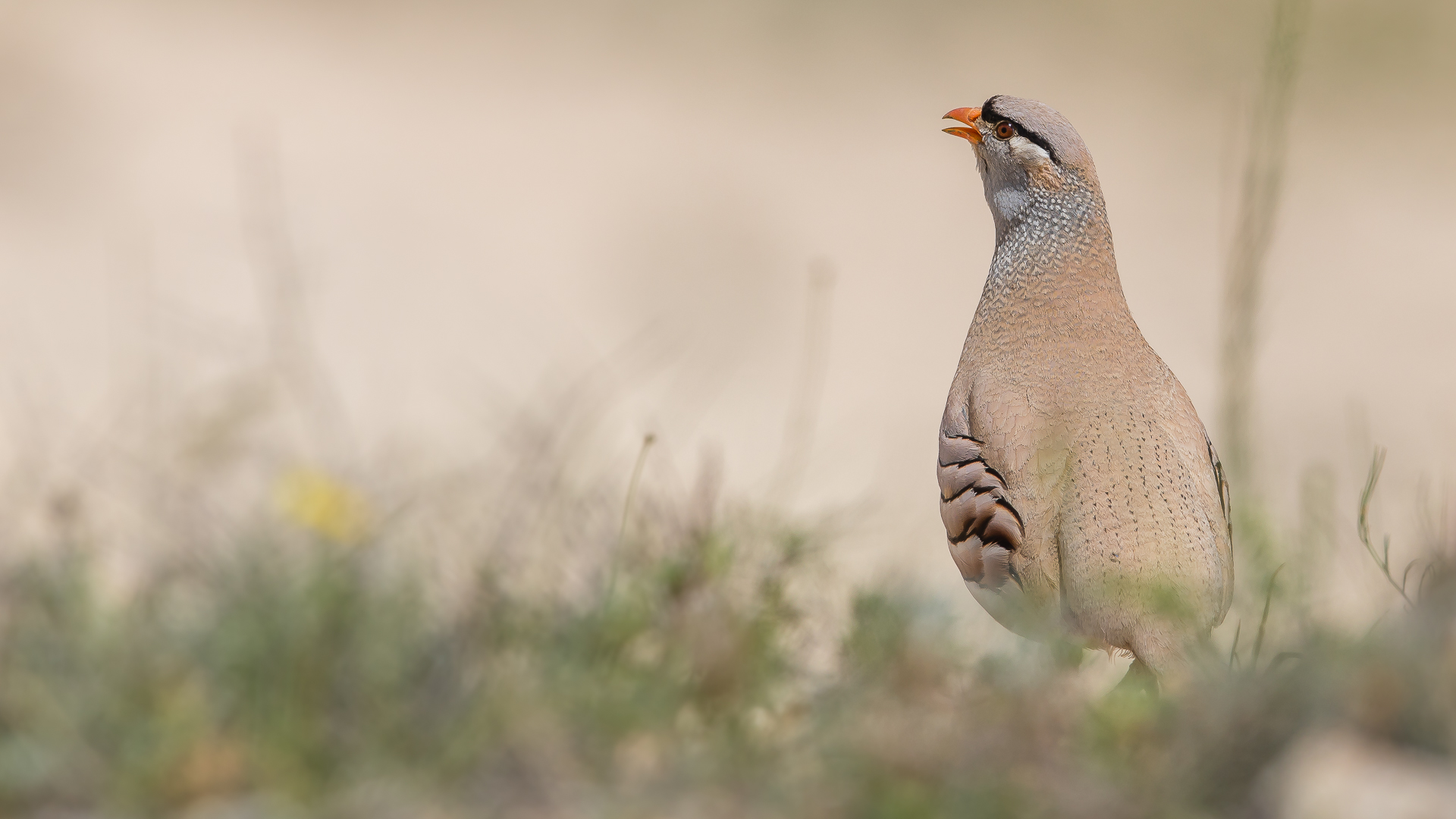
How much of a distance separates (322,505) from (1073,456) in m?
1.65

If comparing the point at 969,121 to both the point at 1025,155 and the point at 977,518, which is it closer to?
the point at 1025,155

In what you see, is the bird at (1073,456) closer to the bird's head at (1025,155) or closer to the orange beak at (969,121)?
the bird's head at (1025,155)

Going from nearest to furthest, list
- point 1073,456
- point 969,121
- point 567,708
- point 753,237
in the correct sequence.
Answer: point 567,708 < point 1073,456 < point 969,121 < point 753,237

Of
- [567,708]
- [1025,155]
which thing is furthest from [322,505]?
[1025,155]

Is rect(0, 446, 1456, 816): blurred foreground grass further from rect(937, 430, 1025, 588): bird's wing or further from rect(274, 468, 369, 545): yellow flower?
rect(937, 430, 1025, 588): bird's wing

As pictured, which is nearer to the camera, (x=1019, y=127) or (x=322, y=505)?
(x=322, y=505)

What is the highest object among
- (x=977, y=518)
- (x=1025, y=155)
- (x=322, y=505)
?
(x=1025, y=155)

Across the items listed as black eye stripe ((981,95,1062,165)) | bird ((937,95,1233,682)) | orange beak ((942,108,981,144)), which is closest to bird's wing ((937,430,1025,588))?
bird ((937,95,1233,682))

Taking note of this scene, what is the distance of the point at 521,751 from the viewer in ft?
6.44

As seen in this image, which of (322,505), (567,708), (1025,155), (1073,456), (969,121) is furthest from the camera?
(969,121)

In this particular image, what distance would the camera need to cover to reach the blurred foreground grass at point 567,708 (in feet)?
6.14

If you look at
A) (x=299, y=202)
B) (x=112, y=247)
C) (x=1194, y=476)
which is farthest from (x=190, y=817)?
(x=299, y=202)

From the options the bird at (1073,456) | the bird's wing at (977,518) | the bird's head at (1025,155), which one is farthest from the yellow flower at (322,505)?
the bird's head at (1025,155)

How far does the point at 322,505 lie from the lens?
7.43 ft
